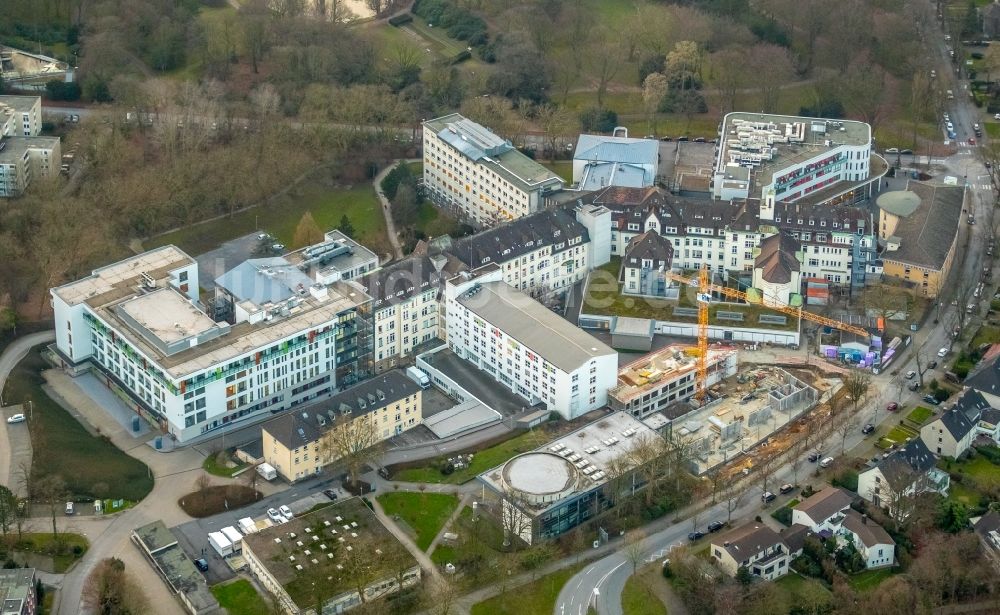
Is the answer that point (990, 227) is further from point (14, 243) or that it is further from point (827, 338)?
point (14, 243)

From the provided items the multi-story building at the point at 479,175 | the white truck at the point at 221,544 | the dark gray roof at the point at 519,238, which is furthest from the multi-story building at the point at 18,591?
the multi-story building at the point at 479,175

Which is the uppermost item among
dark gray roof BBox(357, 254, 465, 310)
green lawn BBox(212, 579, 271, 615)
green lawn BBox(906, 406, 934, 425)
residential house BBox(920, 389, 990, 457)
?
dark gray roof BBox(357, 254, 465, 310)

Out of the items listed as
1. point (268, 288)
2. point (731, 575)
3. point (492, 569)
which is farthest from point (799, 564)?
point (268, 288)

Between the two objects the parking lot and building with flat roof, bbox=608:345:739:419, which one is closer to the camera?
the parking lot

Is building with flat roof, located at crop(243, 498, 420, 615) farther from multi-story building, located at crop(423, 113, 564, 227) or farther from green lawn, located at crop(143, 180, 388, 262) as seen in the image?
multi-story building, located at crop(423, 113, 564, 227)

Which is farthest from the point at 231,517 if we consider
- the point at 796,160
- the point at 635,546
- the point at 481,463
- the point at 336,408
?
the point at 796,160

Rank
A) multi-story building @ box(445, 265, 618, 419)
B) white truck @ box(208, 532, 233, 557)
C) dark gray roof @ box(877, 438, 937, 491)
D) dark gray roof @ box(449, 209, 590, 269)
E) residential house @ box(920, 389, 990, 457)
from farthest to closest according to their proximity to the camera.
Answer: dark gray roof @ box(449, 209, 590, 269) → multi-story building @ box(445, 265, 618, 419) → residential house @ box(920, 389, 990, 457) → dark gray roof @ box(877, 438, 937, 491) → white truck @ box(208, 532, 233, 557)

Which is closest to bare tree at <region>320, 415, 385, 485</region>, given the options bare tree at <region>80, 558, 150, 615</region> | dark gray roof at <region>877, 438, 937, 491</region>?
bare tree at <region>80, 558, 150, 615</region>
